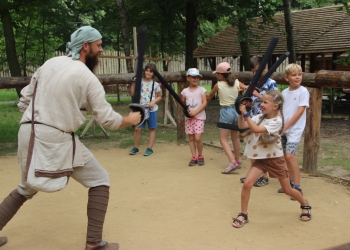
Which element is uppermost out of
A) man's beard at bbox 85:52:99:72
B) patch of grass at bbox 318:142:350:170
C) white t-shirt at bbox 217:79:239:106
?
man's beard at bbox 85:52:99:72

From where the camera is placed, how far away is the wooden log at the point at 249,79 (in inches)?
220

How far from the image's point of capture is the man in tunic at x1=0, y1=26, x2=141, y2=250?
127 inches

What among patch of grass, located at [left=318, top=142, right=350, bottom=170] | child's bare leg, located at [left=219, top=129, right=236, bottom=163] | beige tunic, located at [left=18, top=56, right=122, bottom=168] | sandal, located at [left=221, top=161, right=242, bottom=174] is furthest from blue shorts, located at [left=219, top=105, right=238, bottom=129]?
beige tunic, located at [left=18, top=56, right=122, bottom=168]

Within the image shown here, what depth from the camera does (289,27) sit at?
13.0 meters

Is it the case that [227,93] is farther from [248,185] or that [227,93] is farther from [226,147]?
[248,185]

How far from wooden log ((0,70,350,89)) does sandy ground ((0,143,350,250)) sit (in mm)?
1288

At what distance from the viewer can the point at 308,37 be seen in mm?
16281

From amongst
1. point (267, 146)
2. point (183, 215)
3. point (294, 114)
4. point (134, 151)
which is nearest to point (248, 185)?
point (267, 146)

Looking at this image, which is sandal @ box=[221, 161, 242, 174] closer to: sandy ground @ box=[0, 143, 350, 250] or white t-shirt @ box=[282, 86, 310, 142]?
sandy ground @ box=[0, 143, 350, 250]

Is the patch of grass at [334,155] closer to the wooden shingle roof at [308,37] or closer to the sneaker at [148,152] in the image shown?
the sneaker at [148,152]

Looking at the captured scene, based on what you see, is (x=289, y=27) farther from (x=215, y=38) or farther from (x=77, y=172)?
(x=77, y=172)

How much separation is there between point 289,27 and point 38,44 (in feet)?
41.0

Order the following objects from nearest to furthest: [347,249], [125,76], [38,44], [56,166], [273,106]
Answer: [347,249] < [56,166] < [273,106] < [125,76] < [38,44]

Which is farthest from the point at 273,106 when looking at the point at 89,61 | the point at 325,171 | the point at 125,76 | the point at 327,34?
the point at 327,34
